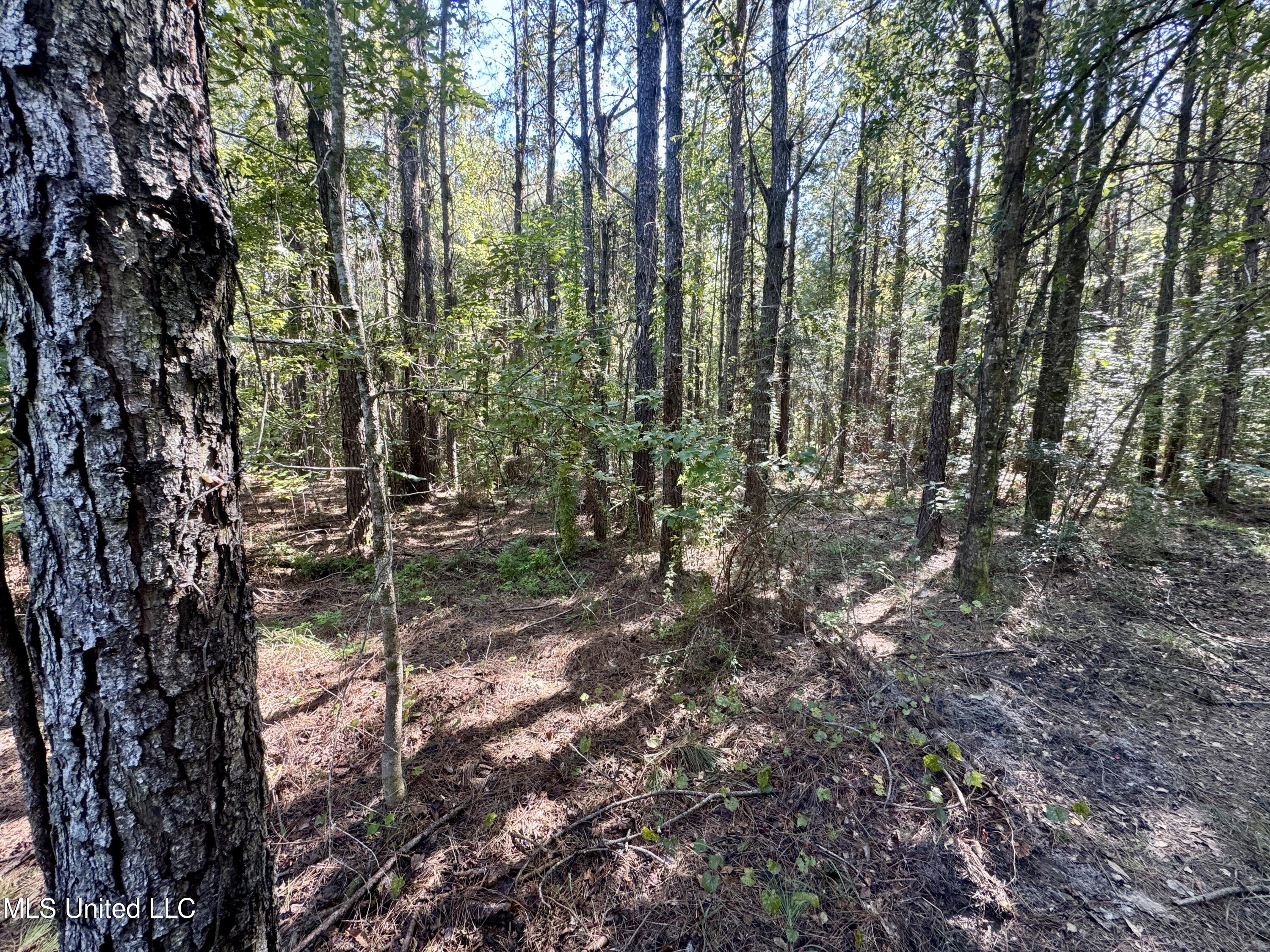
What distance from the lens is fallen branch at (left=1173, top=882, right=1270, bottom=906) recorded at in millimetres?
2135

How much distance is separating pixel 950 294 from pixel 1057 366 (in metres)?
1.76

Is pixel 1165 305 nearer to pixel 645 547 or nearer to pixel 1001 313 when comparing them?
pixel 1001 313

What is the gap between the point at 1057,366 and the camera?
19.9 feet

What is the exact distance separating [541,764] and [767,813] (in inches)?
53.0

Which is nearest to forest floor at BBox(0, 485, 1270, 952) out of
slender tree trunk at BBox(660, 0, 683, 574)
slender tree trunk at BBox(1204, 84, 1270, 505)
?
slender tree trunk at BBox(660, 0, 683, 574)

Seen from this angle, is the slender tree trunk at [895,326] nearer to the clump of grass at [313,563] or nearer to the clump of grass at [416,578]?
the clump of grass at [416,578]

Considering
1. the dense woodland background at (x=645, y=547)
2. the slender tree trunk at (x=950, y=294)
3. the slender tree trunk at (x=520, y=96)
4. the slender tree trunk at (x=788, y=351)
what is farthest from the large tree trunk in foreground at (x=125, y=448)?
the slender tree trunk at (x=520, y=96)

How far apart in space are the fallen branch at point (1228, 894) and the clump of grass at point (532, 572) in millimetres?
4697

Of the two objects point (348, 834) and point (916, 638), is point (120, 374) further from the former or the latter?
point (916, 638)

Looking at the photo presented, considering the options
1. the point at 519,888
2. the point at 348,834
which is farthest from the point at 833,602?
A: the point at 348,834

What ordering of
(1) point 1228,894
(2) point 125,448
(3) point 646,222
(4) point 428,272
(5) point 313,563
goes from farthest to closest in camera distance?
1. (4) point 428,272
2. (5) point 313,563
3. (3) point 646,222
4. (1) point 1228,894
5. (2) point 125,448

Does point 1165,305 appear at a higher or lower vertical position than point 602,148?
lower

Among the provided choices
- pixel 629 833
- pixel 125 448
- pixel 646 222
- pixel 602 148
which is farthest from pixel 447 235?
pixel 629 833

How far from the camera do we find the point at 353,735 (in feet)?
10.3
